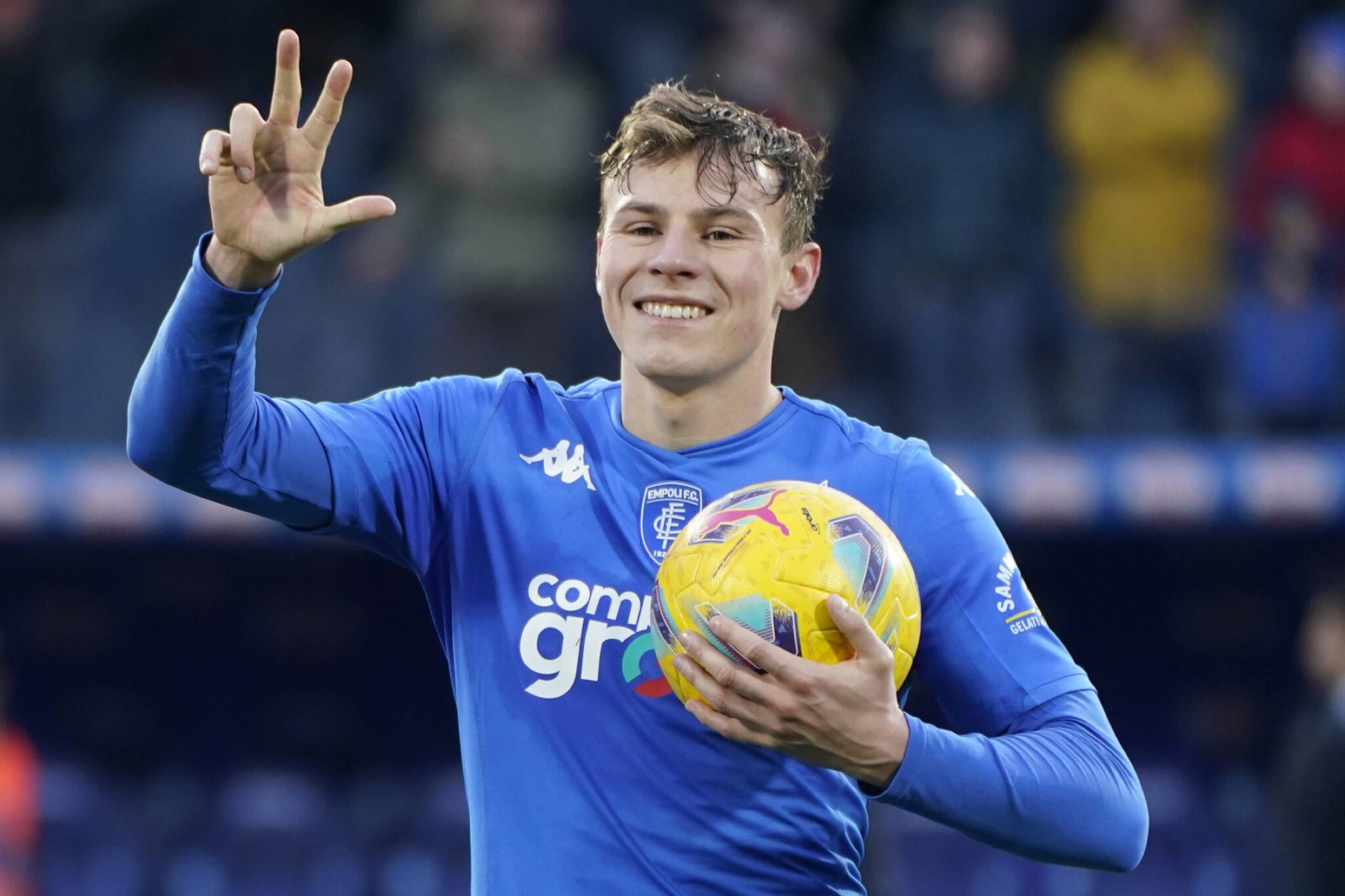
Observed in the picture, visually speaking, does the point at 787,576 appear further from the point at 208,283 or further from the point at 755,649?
the point at 208,283

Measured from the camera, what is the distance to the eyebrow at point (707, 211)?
341cm

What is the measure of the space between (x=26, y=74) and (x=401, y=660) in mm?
3983

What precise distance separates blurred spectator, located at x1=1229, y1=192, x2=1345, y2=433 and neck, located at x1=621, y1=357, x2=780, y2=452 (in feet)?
19.8

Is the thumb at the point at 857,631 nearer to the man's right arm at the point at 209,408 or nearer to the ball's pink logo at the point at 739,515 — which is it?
the ball's pink logo at the point at 739,515

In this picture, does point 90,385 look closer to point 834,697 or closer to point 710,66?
point 710,66

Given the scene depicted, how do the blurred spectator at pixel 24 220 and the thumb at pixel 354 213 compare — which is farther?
the blurred spectator at pixel 24 220

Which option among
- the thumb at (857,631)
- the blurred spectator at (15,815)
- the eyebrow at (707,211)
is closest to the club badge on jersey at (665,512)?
the eyebrow at (707,211)

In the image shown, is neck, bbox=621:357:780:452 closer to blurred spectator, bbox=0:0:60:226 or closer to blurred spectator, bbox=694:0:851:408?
blurred spectator, bbox=694:0:851:408

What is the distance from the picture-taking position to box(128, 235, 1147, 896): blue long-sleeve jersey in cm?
306

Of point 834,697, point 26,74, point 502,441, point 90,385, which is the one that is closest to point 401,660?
point 90,385

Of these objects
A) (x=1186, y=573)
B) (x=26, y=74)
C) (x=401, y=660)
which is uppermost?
(x=26, y=74)

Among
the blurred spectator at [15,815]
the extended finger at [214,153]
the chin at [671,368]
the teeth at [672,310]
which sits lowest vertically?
the blurred spectator at [15,815]

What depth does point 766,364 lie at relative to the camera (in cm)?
359

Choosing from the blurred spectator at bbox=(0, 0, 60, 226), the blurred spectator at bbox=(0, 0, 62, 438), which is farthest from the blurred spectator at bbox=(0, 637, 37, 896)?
the blurred spectator at bbox=(0, 0, 60, 226)
